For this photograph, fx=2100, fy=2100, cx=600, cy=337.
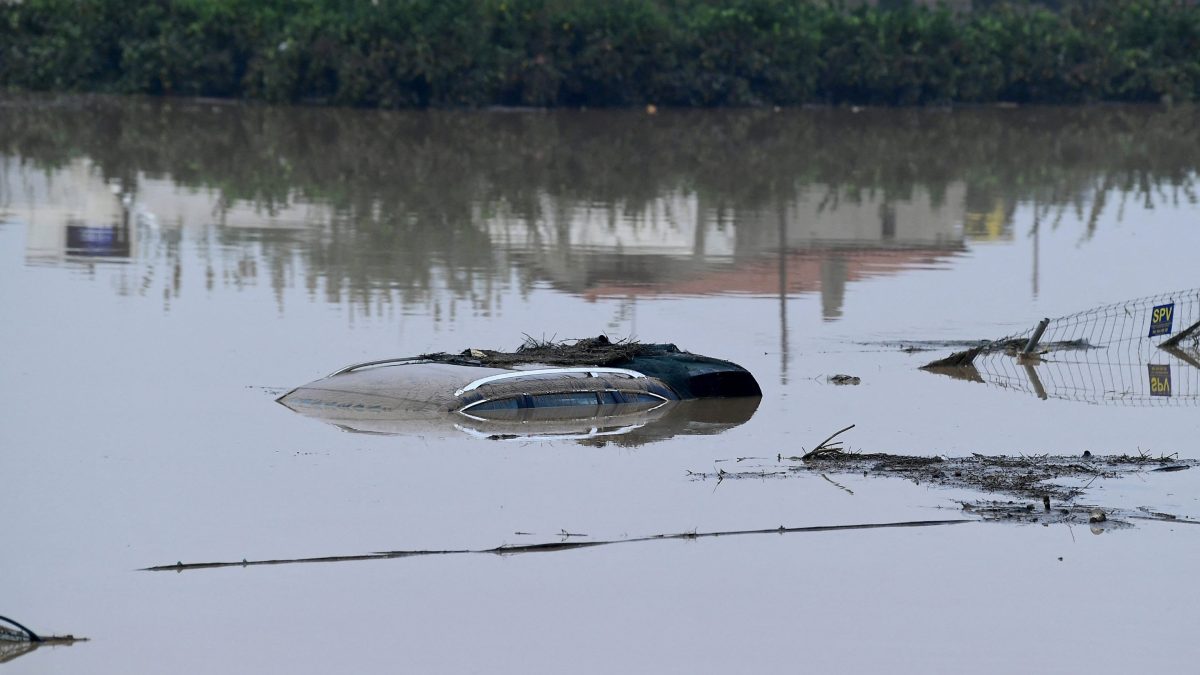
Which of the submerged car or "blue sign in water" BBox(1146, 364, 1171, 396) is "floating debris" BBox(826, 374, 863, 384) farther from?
"blue sign in water" BBox(1146, 364, 1171, 396)

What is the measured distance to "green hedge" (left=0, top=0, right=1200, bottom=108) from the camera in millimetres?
44375

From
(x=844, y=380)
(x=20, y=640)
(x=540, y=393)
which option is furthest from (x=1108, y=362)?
(x=20, y=640)

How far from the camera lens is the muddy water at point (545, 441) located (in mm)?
9906

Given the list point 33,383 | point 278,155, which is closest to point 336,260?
point 33,383

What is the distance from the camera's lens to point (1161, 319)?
1797 cm

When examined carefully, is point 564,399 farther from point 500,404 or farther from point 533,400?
point 500,404

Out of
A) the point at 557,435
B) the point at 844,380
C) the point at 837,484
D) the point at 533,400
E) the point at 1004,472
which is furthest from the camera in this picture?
the point at 844,380

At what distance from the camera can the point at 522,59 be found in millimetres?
45312

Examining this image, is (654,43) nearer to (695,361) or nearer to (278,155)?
(278,155)

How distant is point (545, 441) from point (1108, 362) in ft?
20.5

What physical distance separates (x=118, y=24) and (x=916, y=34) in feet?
59.8

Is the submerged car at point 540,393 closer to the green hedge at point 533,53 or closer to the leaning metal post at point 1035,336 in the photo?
the leaning metal post at point 1035,336

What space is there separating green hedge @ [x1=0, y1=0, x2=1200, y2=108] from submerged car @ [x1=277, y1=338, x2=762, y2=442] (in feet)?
96.0

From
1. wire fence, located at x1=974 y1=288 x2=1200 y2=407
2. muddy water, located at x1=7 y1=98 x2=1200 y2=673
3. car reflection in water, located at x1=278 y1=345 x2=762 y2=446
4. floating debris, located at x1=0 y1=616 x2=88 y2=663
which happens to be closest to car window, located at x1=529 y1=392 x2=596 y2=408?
car reflection in water, located at x1=278 y1=345 x2=762 y2=446
